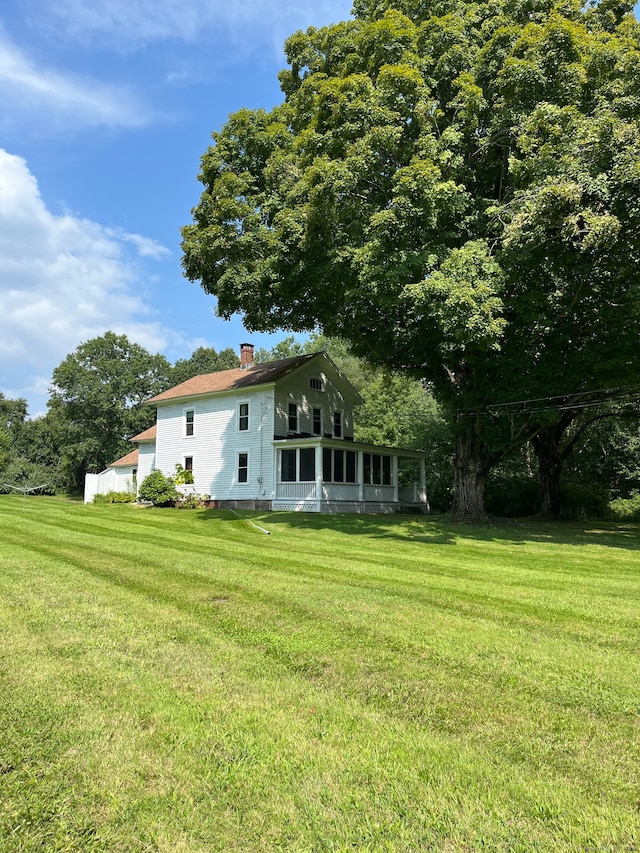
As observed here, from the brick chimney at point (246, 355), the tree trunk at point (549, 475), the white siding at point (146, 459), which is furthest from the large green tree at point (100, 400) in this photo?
the tree trunk at point (549, 475)

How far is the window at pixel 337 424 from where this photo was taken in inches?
1120

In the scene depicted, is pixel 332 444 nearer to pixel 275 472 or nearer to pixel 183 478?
pixel 275 472

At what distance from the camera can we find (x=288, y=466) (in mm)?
24266

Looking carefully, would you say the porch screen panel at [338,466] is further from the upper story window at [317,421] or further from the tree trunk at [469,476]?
the tree trunk at [469,476]

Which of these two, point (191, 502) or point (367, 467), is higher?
point (367, 467)

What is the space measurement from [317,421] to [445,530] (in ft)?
40.5

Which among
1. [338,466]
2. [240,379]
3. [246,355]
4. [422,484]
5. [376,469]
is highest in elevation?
[246,355]

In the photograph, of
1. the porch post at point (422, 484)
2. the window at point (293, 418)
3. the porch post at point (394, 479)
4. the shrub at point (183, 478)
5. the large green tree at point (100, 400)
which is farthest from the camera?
the large green tree at point (100, 400)

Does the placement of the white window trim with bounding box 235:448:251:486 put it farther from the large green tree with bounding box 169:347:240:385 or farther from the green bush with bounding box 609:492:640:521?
the large green tree with bounding box 169:347:240:385

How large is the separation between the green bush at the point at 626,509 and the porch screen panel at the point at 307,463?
1467cm

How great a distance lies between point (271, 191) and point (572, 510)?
1915 cm

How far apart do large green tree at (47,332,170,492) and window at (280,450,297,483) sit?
86.8ft

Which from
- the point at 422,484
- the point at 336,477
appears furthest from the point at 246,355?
the point at 422,484

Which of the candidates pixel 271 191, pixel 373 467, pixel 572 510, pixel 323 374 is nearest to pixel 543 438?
pixel 572 510
